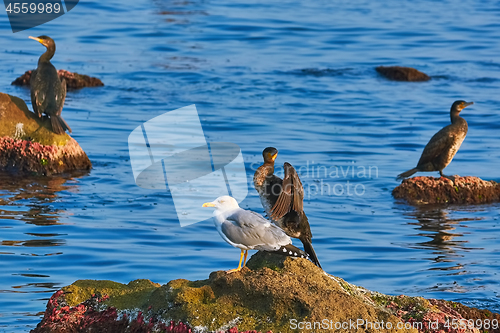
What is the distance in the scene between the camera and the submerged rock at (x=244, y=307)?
553 cm

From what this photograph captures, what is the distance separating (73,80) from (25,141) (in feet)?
30.3

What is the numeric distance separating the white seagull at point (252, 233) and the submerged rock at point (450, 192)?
26.8 ft

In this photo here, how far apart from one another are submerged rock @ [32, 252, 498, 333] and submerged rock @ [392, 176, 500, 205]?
7767 mm

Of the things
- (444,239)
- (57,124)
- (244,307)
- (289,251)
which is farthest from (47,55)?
(244,307)

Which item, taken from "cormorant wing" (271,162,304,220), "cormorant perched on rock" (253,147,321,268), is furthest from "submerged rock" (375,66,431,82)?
"cormorant wing" (271,162,304,220)

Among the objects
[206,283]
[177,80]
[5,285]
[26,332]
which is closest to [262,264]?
[206,283]

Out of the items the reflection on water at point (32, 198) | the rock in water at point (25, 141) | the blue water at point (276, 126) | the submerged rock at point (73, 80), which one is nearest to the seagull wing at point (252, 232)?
the blue water at point (276, 126)

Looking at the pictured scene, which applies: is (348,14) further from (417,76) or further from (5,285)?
(5,285)

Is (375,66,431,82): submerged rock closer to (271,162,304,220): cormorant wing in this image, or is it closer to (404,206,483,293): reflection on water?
(404,206,483,293): reflection on water

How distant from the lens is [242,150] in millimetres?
16859

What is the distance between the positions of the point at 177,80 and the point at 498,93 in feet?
32.1

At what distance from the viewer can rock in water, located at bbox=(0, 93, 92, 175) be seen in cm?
1394

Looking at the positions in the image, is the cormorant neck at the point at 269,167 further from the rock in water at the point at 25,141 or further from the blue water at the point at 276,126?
the rock in water at the point at 25,141

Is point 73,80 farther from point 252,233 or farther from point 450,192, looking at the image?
point 252,233
